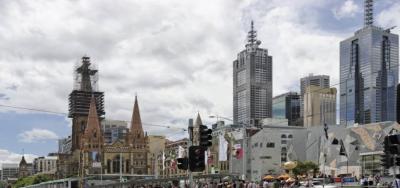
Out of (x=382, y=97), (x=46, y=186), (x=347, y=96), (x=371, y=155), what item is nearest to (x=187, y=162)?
(x=46, y=186)

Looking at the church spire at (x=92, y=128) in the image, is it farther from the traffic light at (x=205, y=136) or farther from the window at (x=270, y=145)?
the traffic light at (x=205, y=136)

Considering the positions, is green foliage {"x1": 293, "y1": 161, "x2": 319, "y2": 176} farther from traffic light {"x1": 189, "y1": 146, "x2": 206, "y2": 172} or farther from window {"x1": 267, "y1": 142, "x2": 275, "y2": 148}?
traffic light {"x1": 189, "y1": 146, "x2": 206, "y2": 172}

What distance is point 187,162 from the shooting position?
22.5m

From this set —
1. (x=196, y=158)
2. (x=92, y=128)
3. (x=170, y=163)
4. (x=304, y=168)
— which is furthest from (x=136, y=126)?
(x=196, y=158)

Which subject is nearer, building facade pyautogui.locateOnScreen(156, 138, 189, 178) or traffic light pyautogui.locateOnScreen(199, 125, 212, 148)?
traffic light pyautogui.locateOnScreen(199, 125, 212, 148)

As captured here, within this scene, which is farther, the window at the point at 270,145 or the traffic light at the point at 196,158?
the window at the point at 270,145

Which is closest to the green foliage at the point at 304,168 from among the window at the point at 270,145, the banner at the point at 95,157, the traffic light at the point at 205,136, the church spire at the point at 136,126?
the window at the point at 270,145

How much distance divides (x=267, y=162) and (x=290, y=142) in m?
6.12

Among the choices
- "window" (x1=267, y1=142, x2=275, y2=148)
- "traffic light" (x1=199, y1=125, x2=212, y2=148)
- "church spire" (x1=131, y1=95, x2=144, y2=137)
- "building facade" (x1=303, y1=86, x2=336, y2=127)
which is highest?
"building facade" (x1=303, y1=86, x2=336, y2=127)

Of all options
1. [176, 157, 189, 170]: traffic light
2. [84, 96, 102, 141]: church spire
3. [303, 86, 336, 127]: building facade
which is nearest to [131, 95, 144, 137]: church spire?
[84, 96, 102, 141]: church spire

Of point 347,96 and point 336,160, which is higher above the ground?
point 347,96

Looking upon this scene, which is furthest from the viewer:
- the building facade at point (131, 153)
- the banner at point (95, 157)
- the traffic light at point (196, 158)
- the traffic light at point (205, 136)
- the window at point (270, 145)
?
the building facade at point (131, 153)

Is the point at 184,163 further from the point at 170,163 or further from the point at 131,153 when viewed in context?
the point at 131,153

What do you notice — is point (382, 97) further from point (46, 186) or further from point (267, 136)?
point (46, 186)
